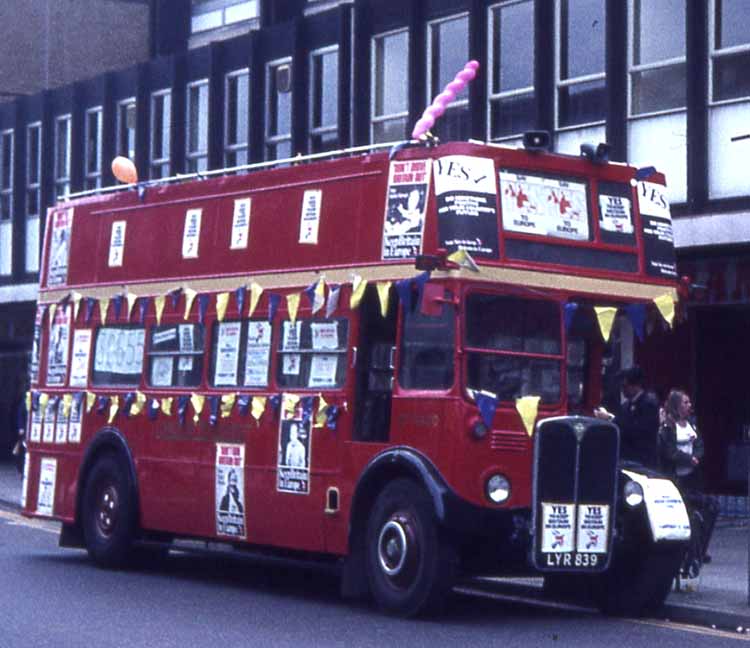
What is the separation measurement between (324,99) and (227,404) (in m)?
16.3

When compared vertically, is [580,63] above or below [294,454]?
above

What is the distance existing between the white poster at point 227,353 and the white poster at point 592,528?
356cm

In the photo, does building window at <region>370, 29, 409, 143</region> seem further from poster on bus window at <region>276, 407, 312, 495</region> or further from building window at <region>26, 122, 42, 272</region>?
poster on bus window at <region>276, 407, 312, 495</region>

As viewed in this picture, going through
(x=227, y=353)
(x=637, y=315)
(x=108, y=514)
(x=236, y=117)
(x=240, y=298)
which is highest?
(x=236, y=117)

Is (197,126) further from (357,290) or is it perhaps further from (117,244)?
(357,290)

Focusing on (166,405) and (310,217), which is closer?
(310,217)

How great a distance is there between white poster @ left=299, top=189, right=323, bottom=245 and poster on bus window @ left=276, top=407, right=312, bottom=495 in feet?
4.49

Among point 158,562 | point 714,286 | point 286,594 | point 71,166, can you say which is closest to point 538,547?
point 286,594

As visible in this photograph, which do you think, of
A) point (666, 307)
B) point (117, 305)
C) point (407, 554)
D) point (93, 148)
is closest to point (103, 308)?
point (117, 305)

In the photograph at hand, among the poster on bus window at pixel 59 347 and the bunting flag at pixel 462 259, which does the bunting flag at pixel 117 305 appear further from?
the bunting flag at pixel 462 259

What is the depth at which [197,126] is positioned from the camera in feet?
117

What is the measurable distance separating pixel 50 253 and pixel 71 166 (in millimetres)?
20800

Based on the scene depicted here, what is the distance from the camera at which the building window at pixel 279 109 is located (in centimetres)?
3269

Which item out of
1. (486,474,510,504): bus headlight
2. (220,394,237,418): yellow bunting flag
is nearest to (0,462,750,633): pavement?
(486,474,510,504): bus headlight
